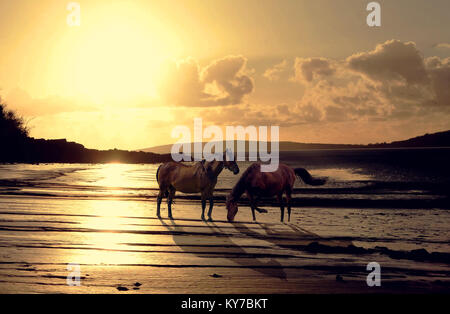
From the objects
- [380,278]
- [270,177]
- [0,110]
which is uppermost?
[0,110]

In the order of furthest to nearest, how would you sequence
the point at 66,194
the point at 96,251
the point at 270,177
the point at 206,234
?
the point at 66,194, the point at 270,177, the point at 206,234, the point at 96,251

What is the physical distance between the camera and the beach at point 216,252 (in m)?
6.86

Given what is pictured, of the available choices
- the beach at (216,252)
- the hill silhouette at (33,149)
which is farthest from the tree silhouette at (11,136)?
the beach at (216,252)

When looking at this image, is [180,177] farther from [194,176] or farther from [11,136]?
[11,136]

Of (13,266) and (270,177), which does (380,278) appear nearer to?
(270,177)

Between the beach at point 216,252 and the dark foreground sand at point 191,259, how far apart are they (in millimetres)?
18

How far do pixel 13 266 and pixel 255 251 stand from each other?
4601 millimetres

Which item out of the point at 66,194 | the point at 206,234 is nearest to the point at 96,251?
the point at 206,234

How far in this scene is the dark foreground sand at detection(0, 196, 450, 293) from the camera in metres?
6.79

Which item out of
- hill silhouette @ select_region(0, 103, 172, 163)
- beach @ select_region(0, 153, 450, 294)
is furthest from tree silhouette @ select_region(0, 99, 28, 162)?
beach @ select_region(0, 153, 450, 294)

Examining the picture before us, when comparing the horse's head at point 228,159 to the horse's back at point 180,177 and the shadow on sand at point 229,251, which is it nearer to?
the horse's back at point 180,177

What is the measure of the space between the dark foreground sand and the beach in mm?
18

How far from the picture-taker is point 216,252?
8.88 metres

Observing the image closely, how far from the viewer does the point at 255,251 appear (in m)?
9.05
